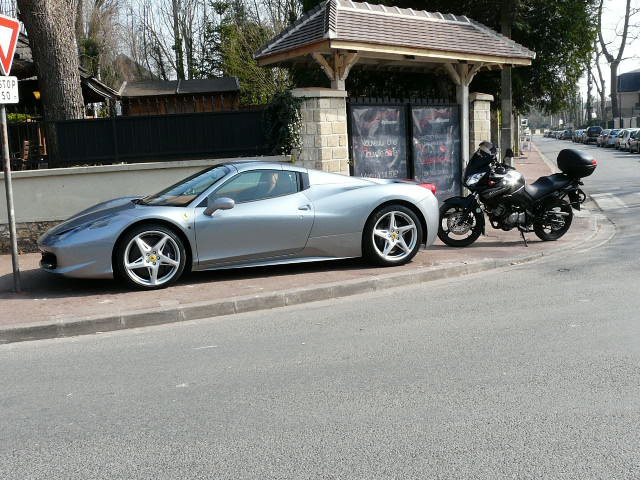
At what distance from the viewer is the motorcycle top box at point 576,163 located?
10.3m

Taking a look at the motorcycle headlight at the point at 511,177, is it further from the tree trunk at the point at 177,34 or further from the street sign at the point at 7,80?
the tree trunk at the point at 177,34

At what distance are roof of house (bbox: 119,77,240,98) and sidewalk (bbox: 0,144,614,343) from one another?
21.8 m

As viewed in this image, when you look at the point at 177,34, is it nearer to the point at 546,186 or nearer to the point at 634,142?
the point at 634,142

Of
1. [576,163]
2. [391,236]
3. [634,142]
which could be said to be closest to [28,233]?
[391,236]

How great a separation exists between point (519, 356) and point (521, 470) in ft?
6.14

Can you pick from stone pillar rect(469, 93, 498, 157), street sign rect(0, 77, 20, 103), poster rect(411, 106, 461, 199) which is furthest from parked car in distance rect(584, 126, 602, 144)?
street sign rect(0, 77, 20, 103)

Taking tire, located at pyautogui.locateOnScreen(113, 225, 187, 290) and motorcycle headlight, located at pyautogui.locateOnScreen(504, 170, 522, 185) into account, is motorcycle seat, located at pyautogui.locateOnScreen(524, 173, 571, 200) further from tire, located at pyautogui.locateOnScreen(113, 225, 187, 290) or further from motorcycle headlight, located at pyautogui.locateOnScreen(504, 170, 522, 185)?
tire, located at pyautogui.locateOnScreen(113, 225, 187, 290)

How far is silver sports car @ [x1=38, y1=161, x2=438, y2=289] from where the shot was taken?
296 inches

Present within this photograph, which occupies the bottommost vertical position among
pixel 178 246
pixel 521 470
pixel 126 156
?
pixel 521 470

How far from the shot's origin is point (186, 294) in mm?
7488

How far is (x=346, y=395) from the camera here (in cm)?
452

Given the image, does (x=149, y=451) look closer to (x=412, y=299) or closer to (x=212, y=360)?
(x=212, y=360)

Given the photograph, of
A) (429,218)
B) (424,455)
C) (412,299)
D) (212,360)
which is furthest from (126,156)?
(424,455)

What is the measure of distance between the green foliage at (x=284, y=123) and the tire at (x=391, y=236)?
3272 millimetres
